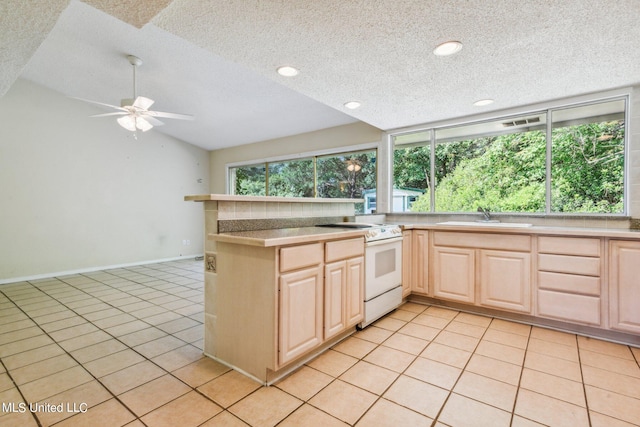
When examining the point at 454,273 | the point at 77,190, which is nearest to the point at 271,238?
the point at 454,273

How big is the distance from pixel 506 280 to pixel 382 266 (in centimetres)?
115

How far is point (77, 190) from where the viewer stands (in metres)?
4.95

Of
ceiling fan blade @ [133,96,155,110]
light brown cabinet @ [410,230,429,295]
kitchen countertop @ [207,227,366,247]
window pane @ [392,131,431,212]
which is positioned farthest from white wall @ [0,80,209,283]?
light brown cabinet @ [410,230,429,295]

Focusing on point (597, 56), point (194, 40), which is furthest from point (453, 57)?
point (194, 40)

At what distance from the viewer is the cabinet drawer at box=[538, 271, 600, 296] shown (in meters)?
2.47

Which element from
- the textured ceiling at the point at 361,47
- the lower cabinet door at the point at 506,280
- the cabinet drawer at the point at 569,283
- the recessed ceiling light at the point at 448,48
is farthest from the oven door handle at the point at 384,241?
the recessed ceiling light at the point at 448,48

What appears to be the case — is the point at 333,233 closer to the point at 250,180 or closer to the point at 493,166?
the point at 493,166

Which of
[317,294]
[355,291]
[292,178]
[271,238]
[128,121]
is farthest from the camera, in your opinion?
[292,178]

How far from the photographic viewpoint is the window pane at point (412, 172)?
407 cm

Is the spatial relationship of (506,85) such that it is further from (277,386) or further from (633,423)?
(277,386)

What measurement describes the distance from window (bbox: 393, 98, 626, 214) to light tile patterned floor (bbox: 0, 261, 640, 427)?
1.40 m

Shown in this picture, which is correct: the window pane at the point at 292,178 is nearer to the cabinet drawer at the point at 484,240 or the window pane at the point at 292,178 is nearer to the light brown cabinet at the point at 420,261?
the light brown cabinet at the point at 420,261

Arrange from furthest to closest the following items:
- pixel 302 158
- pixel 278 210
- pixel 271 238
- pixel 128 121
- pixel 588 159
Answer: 1. pixel 302 158
2. pixel 128 121
3. pixel 588 159
4. pixel 278 210
5. pixel 271 238

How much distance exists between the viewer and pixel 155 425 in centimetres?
149
